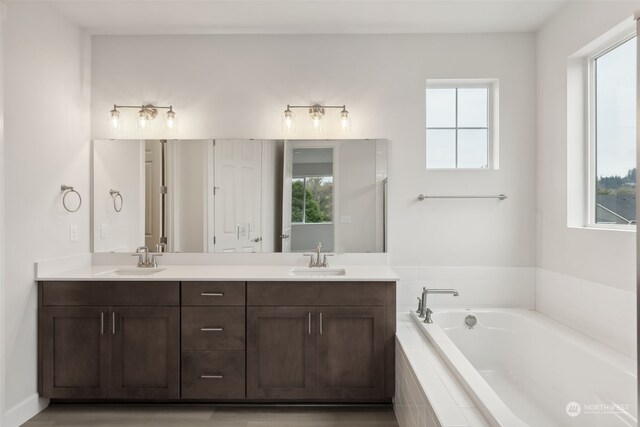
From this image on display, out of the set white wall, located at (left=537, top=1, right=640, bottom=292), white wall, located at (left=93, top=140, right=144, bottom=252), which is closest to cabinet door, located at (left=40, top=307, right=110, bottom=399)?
white wall, located at (left=93, top=140, right=144, bottom=252)

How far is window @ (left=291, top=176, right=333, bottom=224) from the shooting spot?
3.09 metres

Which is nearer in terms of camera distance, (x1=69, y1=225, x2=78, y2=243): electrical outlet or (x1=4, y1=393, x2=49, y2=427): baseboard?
(x1=4, y1=393, x2=49, y2=427): baseboard

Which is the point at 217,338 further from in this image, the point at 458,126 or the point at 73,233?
the point at 458,126

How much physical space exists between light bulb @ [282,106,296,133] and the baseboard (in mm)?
2383

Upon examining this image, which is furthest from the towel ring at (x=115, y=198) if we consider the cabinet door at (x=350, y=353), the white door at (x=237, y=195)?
the cabinet door at (x=350, y=353)

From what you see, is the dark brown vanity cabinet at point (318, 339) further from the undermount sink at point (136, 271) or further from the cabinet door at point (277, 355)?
the undermount sink at point (136, 271)

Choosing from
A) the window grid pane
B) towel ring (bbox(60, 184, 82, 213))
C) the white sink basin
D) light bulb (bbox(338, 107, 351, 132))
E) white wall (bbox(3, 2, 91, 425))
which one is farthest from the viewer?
the window grid pane

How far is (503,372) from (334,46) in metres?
2.58

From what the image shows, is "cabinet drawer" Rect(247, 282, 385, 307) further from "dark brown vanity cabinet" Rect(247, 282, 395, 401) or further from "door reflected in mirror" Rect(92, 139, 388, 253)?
"door reflected in mirror" Rect(92, 139, 388, 253)

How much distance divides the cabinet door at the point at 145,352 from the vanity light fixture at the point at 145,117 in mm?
1365

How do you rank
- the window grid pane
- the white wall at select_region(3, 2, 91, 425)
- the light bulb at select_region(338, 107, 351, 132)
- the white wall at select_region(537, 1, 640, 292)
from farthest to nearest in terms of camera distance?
the window grid pane, the light bulb at select_region(338, 107, 351, 132), the white wall at select_region(3, 2, 91, 425), the white wall at select_region(537, 1, 640, 292)

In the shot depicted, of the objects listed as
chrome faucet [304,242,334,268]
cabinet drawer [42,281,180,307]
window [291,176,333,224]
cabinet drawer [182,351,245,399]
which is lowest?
cabinet drawer [182,351,245,399]

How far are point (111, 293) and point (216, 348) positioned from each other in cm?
74

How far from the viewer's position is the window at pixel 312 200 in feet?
10.1
